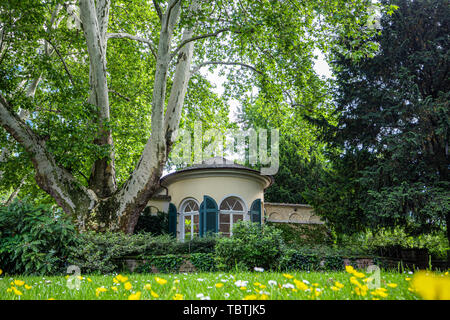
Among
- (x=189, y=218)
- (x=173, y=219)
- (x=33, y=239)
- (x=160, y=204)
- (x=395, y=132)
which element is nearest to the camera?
(x=33, y=239)

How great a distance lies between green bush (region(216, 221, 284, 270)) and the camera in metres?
6.81

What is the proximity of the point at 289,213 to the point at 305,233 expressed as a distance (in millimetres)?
1429

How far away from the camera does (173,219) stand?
1598 centimetres

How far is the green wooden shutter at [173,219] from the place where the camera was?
15773 mm

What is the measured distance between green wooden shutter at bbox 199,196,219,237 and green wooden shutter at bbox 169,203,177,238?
1649 millimetres

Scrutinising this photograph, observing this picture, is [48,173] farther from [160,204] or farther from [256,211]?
[256,211]

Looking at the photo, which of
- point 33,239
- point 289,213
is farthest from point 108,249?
point 289,213

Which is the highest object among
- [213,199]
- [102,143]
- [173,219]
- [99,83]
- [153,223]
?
[99,83]

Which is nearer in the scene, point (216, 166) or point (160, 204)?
point (216, 166)

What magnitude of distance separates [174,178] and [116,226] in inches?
259

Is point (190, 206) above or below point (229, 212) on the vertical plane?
above

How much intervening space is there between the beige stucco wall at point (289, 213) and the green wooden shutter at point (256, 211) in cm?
252

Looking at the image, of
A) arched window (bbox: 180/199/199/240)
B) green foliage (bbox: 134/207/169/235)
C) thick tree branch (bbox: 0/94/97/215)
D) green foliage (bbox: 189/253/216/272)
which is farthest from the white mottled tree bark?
green foliage (bbox: 134/207/169/235)
